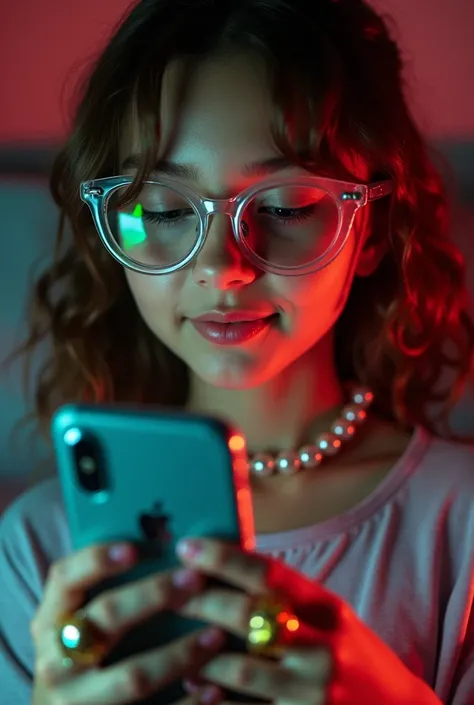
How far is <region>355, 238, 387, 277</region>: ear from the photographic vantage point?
0.75 metres

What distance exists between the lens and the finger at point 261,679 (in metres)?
0.47

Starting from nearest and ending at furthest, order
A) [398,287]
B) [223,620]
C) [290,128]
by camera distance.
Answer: [223,620]
[290,128]
[398,287]

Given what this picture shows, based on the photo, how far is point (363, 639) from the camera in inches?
20.9

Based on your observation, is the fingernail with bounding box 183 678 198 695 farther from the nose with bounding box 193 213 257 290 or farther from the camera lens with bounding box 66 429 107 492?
the nose with bounding box 193 213 257 290

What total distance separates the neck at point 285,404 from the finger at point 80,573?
32cm

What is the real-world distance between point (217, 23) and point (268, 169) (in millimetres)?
131

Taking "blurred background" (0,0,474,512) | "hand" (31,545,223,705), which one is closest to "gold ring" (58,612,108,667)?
"hand" (31,545,223,705)

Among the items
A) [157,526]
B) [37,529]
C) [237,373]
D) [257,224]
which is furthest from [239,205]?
[37,529]

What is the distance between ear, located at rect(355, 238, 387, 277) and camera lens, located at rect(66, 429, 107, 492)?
1.18ft

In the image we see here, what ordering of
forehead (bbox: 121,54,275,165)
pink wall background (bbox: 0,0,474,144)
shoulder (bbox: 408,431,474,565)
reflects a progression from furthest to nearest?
pink wall background (bbox: 0,0,474,144) → shoulder (bbox: 408,431,474,565) → forehead (bbox: 121,54,275,165)

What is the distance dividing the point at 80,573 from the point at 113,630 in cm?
4

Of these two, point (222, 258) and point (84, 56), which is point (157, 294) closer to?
point (222, 258)

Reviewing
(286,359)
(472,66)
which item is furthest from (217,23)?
(472,66)

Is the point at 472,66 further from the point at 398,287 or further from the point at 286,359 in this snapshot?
the point at 286,359
